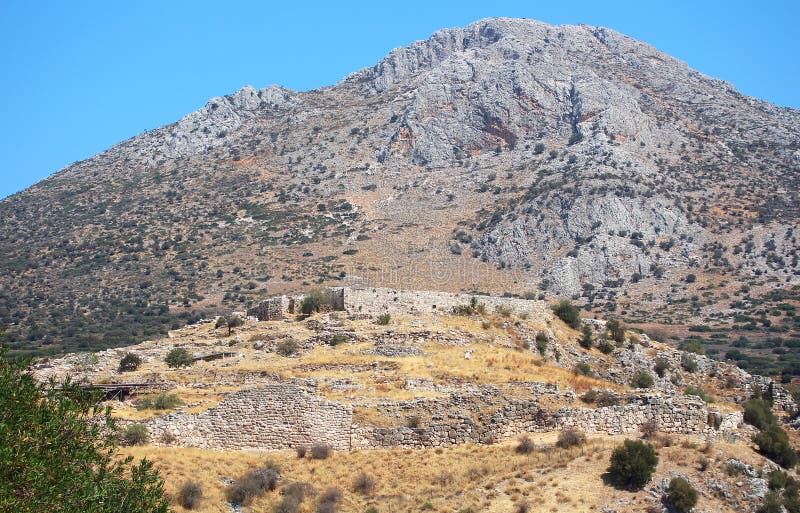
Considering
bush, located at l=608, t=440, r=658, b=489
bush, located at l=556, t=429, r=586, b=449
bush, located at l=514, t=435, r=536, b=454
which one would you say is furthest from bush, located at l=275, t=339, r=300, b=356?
bush, located at l=608, t=440, r=658, b=489

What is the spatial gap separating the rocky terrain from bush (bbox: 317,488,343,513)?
196 millimetres

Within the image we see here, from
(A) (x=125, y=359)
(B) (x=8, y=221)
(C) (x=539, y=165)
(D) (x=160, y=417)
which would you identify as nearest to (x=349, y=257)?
(C) (x=539, y=165)

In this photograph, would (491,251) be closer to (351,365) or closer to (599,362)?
(599,362)

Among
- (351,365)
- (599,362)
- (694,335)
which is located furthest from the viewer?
(694,335)

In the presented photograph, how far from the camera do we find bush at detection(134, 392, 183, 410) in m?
27.9

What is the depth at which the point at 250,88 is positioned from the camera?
490ft

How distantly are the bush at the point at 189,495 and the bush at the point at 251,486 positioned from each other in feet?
2.73

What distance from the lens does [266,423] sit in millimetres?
26672

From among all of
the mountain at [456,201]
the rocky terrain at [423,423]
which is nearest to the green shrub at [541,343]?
the rocky terrain at [423,423]

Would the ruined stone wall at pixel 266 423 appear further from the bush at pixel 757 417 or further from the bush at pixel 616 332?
the bush at pixel 616 332

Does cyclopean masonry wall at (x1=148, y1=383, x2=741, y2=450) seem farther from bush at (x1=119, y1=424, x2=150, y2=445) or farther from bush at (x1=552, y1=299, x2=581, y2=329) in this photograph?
bush at (x1=552, y1=299, x2=581, y2=329)

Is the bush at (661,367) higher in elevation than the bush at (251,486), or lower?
higher

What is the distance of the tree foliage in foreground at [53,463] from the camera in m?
15.6

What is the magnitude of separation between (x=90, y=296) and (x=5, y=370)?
71.2 metres
